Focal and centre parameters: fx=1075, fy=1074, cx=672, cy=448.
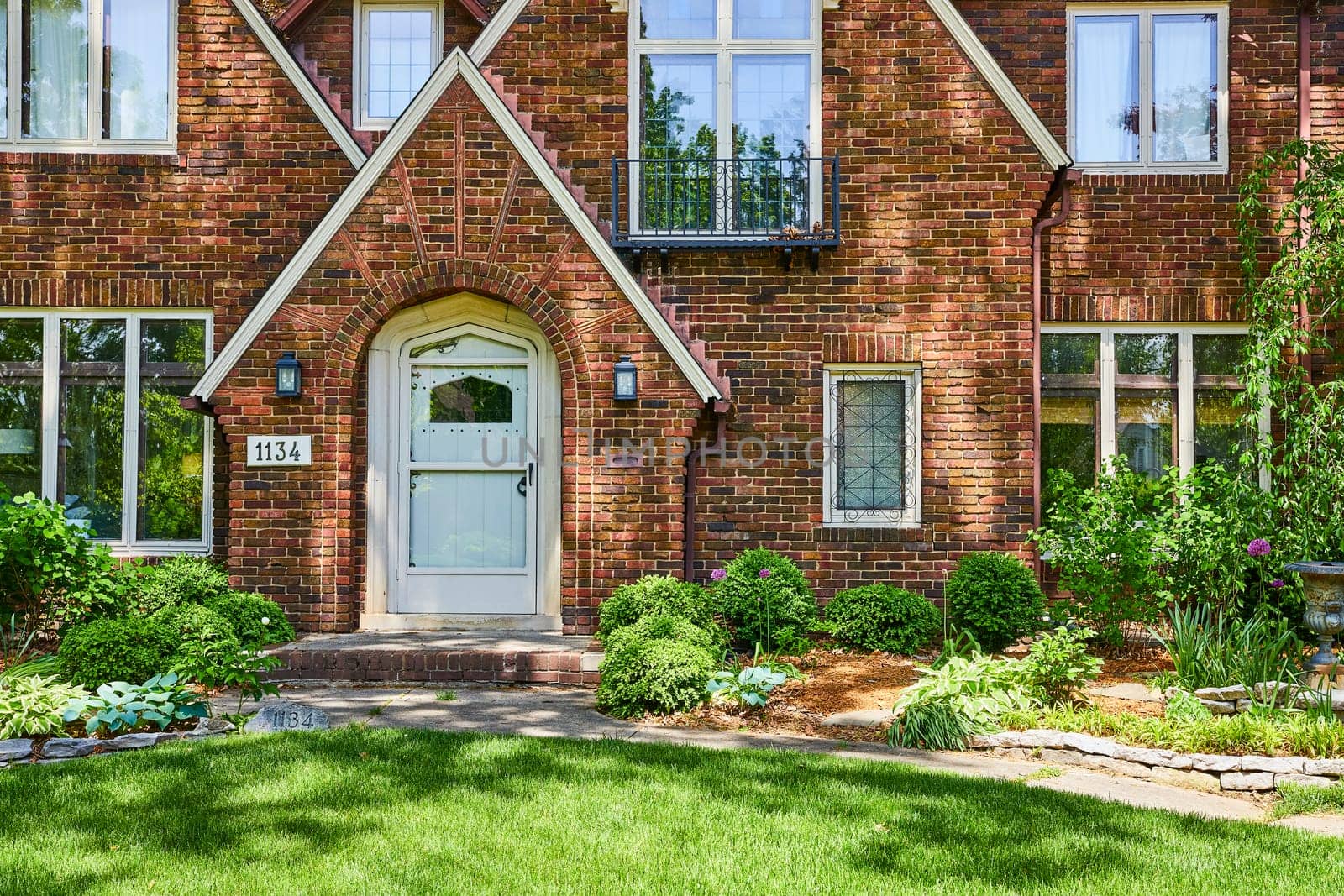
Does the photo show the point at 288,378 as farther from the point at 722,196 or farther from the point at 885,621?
the point at 885,621

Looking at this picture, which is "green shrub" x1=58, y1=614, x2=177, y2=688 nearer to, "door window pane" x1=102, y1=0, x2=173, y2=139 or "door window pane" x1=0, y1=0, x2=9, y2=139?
"door window pane" x1=102, y1=0, x2=173, y2=139

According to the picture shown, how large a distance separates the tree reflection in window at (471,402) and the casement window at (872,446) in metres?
2.73

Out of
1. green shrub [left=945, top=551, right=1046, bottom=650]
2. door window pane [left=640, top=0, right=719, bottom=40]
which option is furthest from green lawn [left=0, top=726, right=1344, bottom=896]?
door window pane [left=640, top=0, right=719, bottom=40]

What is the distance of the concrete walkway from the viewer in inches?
193

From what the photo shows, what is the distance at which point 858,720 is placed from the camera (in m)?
6.23

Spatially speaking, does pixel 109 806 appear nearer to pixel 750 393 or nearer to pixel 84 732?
pixel 84 732

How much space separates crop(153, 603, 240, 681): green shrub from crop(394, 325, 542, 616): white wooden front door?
81.6 inches

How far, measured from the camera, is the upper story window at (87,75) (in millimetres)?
9125

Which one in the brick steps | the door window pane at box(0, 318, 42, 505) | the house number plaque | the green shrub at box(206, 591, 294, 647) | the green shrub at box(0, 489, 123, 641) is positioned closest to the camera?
the green shrub at box(0, 489, 123, 641)

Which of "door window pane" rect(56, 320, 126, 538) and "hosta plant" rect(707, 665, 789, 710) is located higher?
"door window pane" rect(56, 320, 126, 538)

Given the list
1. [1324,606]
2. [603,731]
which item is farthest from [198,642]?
[1324,606]

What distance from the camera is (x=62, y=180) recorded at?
9.10 metres

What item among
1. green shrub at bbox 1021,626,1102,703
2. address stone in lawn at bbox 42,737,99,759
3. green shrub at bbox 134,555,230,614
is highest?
green shrub at bbox 134,555,230,614

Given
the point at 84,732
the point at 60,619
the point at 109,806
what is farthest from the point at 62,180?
the point at 109,806
